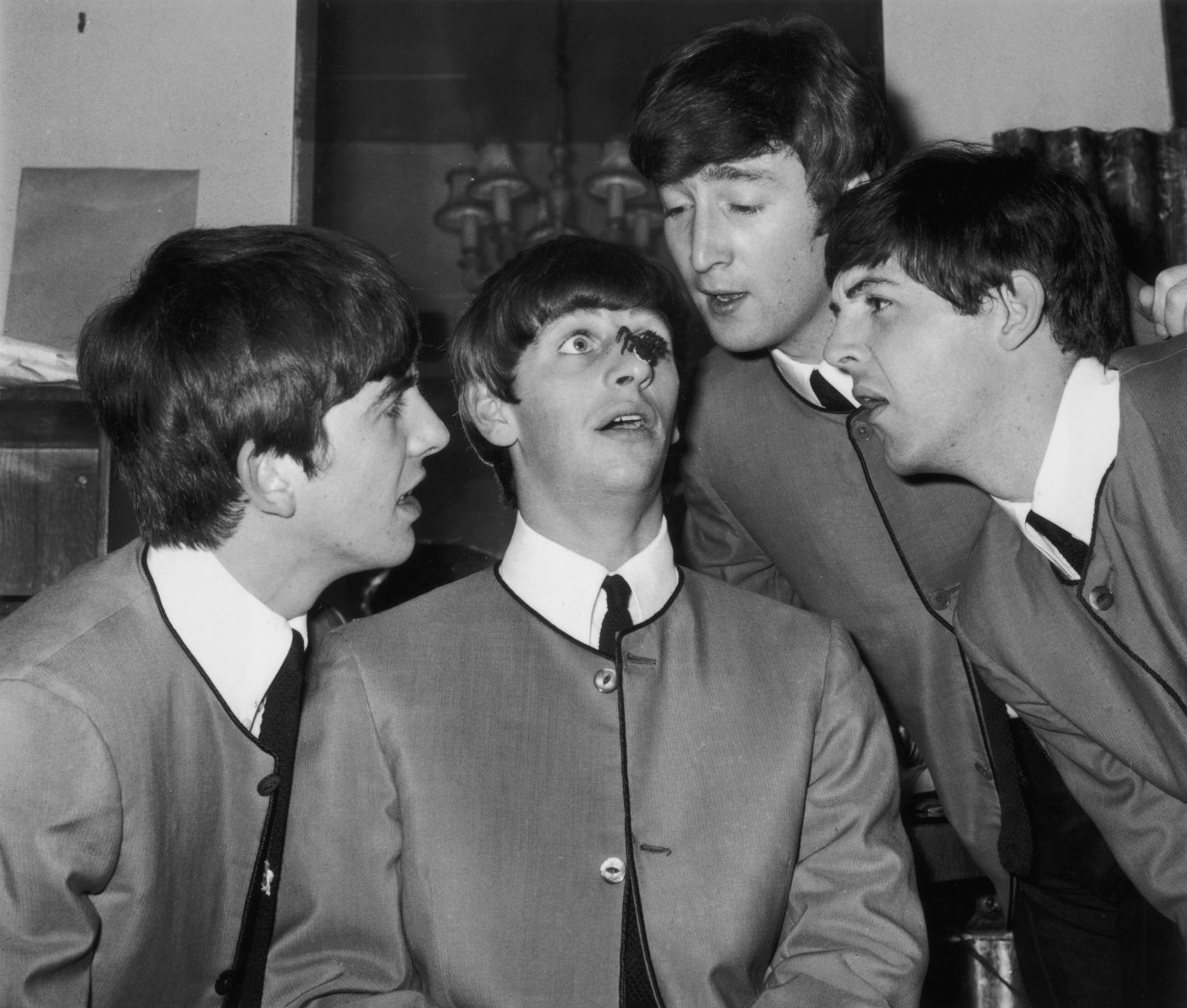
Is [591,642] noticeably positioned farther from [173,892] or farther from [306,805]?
[173,892]

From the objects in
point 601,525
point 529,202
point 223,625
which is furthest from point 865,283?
point 529,202

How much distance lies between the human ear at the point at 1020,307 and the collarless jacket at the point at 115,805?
1.16 m

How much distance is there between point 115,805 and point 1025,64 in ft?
9.66

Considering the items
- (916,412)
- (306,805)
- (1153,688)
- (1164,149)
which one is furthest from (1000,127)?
(306,805)

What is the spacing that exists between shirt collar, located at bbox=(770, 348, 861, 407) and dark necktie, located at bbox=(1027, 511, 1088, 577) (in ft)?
1.18

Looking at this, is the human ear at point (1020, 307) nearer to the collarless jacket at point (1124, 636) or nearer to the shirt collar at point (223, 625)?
the collarless jacket at point (1124, 636)

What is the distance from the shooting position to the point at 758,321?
182 centimetres

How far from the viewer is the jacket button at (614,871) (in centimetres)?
142

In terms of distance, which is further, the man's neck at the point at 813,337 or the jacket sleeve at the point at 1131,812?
the man's neck at the point at 813,337

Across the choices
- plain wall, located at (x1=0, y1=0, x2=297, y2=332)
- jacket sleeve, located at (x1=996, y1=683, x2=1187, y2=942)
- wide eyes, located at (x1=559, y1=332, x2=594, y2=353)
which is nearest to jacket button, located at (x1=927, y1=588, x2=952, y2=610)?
jacket sleeve, located at (x1=996, y1=683, x2=1187, y2=942)

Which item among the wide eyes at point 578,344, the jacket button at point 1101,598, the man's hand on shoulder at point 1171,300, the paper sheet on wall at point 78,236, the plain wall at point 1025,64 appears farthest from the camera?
the plain wall at point 1025,64

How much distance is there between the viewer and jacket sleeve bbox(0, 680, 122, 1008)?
121cm

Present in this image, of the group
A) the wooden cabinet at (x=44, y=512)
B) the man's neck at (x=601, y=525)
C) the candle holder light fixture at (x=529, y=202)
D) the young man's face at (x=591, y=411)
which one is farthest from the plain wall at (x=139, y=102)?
the man's neck at (x=601, y=525)

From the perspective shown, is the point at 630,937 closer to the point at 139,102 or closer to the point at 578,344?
the point at 578,344
